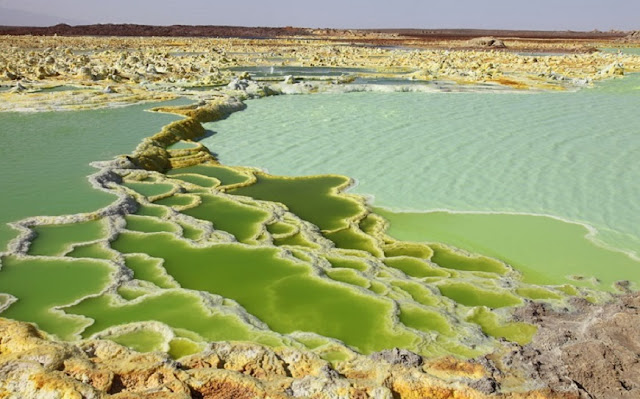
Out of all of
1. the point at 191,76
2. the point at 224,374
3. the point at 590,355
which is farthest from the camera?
the point at 191,76

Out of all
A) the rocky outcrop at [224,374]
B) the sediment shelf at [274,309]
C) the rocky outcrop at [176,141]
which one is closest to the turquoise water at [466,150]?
the rocky outcrop at [176,141]

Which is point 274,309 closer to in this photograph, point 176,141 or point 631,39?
point 176,141

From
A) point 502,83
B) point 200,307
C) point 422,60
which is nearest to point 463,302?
point 200,307

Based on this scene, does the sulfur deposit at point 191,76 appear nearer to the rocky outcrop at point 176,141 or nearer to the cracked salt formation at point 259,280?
the rocky outcrop at point 176,141

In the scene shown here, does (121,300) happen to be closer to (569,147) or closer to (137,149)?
(137,149)

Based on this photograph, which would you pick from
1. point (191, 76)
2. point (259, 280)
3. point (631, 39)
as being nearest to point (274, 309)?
point (259, 280)
